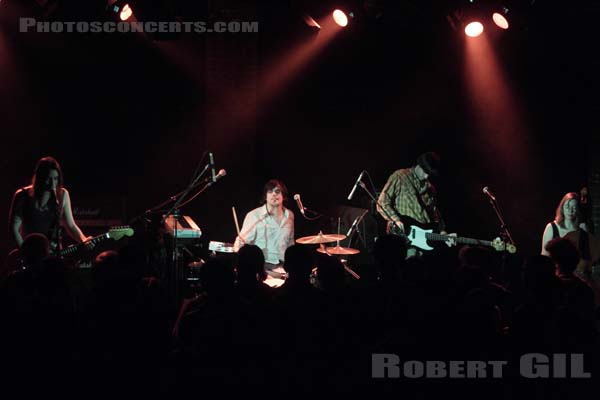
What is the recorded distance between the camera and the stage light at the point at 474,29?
816 centimetres

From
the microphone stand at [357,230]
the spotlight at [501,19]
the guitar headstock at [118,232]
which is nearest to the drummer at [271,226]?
the microphone stand at [357,230]

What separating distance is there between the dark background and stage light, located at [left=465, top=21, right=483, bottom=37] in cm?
41

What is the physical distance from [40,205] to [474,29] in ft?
18.6

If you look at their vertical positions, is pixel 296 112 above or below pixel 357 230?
above

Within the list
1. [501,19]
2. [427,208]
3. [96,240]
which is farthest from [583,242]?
[96,240]

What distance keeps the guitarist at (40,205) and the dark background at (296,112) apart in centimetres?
94

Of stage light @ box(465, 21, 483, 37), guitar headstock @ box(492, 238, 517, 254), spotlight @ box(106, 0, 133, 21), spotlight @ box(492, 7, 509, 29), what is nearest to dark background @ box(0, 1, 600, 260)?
spotlight @ box(492, 7, 509, 29)

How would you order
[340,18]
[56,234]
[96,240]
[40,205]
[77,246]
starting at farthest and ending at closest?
[340,18], [96,240], [77,246], [40,205], [56,234]

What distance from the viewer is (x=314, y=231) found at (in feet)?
29.3

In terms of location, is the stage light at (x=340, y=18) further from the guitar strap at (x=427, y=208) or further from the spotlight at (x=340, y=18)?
the guitar strap at (x=427, y=208)

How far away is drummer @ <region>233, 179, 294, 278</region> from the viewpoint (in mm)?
7512

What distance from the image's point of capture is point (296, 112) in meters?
8.79

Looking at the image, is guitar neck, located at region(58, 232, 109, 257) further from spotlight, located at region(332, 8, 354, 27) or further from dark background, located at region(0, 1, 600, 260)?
spotlight, located at region(332, 8, 354, 27)

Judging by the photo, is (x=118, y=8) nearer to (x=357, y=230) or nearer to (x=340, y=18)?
(x=340, y=18)
